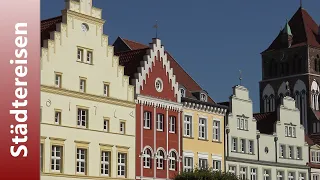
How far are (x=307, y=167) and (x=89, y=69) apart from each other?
30138mm

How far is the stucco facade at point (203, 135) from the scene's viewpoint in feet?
206

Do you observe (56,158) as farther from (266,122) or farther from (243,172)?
(266,122)

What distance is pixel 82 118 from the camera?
177 ft

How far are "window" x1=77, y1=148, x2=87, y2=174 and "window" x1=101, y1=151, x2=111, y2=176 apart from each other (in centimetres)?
178

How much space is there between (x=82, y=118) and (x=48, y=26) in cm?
684

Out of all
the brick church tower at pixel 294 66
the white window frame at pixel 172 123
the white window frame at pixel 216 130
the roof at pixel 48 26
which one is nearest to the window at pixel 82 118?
the roof at pixel 48 26

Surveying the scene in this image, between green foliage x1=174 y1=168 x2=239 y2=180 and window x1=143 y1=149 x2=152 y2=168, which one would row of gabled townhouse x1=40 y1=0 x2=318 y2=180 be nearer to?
window x1=143 y1=149 x2=152 y2=168

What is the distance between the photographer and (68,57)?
53.0m

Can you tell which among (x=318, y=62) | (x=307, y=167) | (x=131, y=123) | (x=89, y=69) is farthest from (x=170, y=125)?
(x=318, y=62)

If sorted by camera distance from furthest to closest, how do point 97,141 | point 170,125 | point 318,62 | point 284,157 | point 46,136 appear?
point 318,62
point 284,157
point 170,125
point 97,141
point 46,136

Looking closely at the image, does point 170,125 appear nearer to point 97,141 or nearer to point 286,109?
point 97,141

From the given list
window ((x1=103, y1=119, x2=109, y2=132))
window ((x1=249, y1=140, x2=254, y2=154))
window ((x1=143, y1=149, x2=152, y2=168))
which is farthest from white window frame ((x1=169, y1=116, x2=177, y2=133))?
window ((x1=249, y1=140, x2=254, y2=154))

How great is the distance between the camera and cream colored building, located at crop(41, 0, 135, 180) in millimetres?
51250

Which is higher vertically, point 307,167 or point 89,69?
point 89,69
